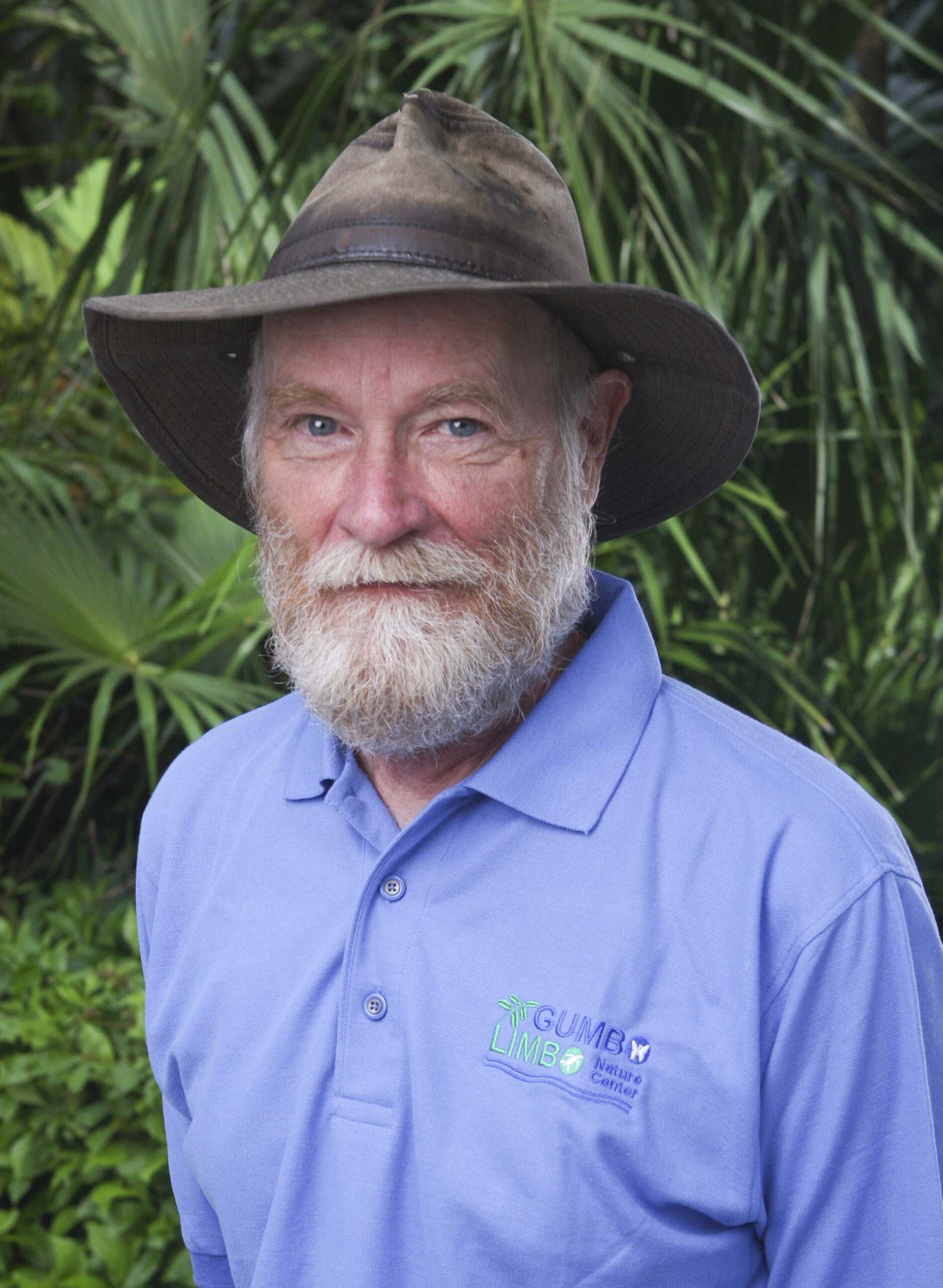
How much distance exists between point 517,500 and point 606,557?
1410mm

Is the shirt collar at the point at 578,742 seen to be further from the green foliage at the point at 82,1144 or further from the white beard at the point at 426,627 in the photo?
the green foliage at the point at 82,1144

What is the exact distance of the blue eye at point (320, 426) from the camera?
1.17 metres

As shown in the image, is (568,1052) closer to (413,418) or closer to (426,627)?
(426,627)

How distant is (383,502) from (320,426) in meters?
0.12

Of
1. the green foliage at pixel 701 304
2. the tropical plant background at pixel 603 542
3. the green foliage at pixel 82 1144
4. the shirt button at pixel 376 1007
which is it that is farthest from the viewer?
the green foliage at pixel 701 304

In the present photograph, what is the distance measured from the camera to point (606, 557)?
101 inches

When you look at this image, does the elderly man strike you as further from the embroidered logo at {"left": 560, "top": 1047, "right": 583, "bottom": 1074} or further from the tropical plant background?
the tropical plant background

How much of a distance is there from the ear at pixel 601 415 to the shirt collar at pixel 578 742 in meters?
0.13

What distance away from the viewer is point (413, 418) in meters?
1.13

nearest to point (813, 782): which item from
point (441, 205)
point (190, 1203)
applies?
point (441, 205)

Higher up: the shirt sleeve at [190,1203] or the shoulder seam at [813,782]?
the shoulder seam at [813,782]

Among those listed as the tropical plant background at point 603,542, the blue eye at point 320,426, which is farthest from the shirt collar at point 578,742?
the tropical plant background at point 603,542

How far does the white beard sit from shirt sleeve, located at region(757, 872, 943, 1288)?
402mm

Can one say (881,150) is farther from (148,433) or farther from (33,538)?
(33,538)
